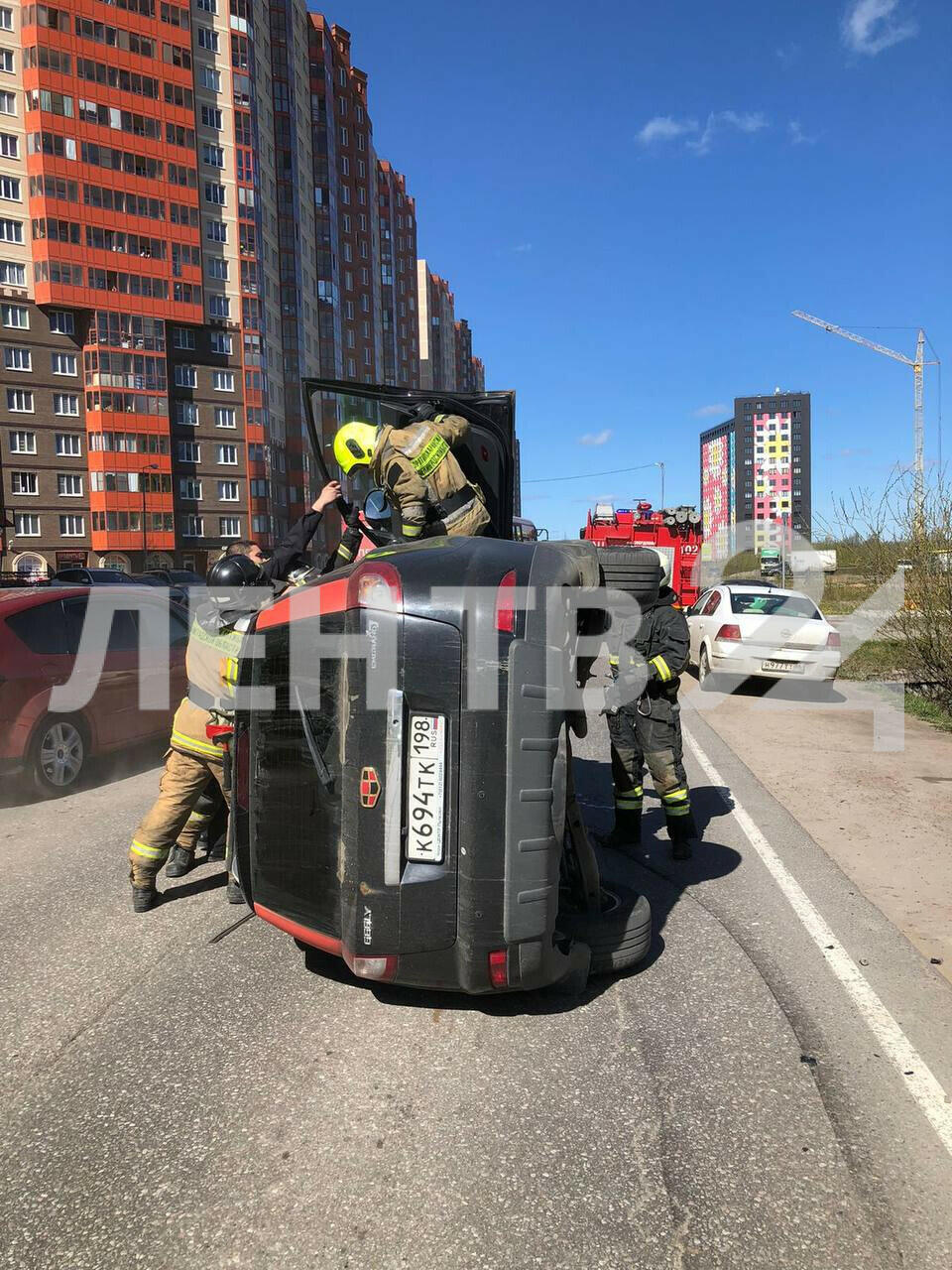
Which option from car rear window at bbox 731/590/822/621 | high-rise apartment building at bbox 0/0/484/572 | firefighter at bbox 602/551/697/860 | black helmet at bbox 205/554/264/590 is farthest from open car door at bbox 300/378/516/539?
high-rise apartment building at bbox 0/0/484/572

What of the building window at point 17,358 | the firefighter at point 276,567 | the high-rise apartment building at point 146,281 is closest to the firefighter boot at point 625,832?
the firefighter at point 276,567

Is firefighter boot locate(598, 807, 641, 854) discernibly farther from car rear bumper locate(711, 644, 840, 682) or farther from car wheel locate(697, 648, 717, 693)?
car wheel locate(697, 648, 717, 693)

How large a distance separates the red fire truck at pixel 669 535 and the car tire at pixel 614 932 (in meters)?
18.7

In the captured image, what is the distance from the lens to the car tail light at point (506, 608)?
9.64 feet

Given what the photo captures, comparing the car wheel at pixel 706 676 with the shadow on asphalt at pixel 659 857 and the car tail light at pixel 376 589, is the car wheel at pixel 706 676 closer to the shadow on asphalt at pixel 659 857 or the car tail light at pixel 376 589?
the shadow on asphalt at pixel 659 857

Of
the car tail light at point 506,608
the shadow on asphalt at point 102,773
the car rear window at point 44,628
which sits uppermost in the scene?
the car tail light at point 506,608

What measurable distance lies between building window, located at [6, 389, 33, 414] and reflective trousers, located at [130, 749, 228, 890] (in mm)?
55475

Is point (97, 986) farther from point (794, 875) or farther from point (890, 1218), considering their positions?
point (794, 875)

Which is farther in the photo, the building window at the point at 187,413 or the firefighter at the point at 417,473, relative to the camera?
the building window at the point at 187,413

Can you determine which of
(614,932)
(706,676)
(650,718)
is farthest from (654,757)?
(706,676)

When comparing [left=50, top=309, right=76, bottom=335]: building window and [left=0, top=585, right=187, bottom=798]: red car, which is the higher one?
[left=50, top=309, right=76, bottom=335]: building window

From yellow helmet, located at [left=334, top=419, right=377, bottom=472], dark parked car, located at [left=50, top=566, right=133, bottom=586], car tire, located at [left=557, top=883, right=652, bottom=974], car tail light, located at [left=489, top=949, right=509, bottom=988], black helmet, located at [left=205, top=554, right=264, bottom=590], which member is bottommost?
car tire, located at [left=557, top=883, right=652, bottom=974]

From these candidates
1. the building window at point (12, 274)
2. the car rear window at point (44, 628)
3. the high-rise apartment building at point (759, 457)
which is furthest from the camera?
the high-rise apartment building at point (759, 457)

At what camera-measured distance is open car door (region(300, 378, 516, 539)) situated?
577 centimetres
